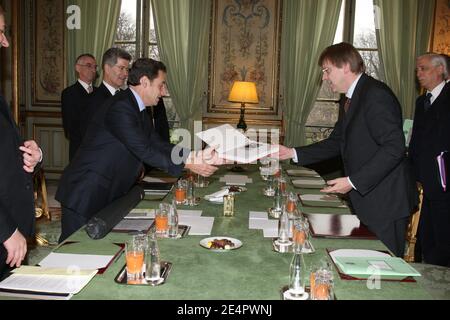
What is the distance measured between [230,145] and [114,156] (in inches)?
32.1

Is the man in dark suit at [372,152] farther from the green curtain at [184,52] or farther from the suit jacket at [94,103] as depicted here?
the green curtain at [184,52]

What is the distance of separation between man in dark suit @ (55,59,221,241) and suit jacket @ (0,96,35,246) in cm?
45

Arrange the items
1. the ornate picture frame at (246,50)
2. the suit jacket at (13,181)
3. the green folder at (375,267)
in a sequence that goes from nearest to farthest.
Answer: the green folder at (375,267), the suit jacket at (13,181), the ornate picture frame at (246,50)

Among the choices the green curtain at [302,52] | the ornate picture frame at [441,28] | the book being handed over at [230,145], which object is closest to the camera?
the book being handed over at [230,145]

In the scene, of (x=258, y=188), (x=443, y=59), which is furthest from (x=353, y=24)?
(x=258, y=188)

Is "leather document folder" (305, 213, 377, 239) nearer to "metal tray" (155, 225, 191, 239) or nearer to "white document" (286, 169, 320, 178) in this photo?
"metal tray" (155, 225, 191, 239)

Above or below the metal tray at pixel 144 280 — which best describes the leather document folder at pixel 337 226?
below

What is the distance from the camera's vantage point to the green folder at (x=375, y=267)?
1.81 meters

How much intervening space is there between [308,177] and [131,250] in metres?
2.52

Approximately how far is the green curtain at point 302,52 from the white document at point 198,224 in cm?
451

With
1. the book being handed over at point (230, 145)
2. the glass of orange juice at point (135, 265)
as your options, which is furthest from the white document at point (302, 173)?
the glass of orange juice at point (135, 265)

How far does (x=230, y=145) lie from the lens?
10.9 feet

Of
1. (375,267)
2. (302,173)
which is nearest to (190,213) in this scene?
(375,267)

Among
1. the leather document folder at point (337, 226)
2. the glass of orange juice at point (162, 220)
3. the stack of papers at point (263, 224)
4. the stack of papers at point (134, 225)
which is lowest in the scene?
the stack of papers at point (263, 224)
